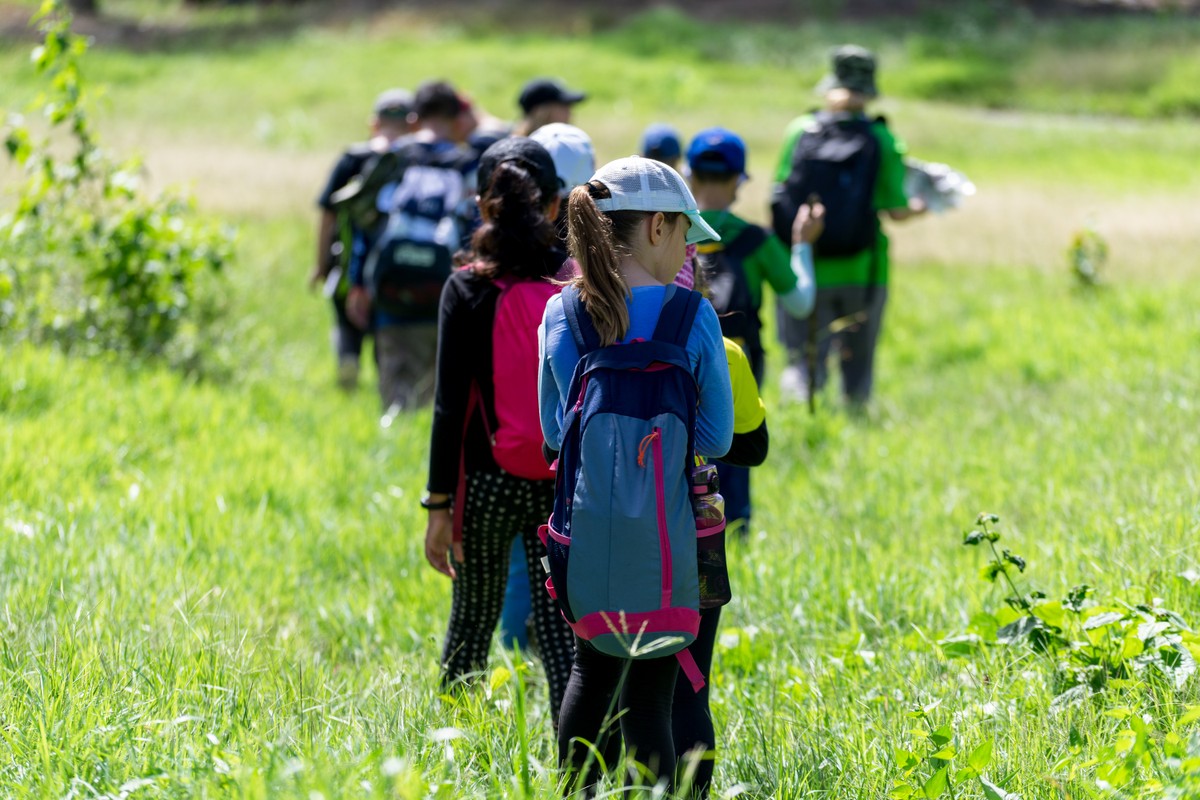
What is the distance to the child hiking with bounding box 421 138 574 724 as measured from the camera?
3.47 metres

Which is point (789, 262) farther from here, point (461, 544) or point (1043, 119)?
point (1043, 119)

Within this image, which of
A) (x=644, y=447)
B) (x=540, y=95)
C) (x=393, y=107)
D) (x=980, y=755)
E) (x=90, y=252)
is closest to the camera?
(x=644, y=447)

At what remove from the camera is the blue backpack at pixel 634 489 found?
267 centimetres

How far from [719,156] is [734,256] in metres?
0.38

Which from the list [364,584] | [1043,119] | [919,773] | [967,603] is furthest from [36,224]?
[1043,119]

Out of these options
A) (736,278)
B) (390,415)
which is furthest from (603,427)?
(390,415)

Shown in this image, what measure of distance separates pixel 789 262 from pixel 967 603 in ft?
4.48

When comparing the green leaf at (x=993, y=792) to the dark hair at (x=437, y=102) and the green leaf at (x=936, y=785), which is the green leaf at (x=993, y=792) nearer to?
the green leaf at (x=936, y=785)

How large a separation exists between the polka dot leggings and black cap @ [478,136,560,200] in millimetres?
803

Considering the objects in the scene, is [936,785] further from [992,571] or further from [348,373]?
[348,373]

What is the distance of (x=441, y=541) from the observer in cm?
366

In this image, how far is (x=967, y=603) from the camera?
14.1 feet

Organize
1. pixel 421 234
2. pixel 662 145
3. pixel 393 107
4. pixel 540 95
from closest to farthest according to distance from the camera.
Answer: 1. pixel 662 145
2. pixel 540 95
3. pixel 421 234
4. pixel 393 107

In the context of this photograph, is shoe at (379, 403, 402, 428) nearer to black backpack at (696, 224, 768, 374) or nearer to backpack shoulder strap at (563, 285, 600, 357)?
black backpack at (696, 224, 768, 374)
